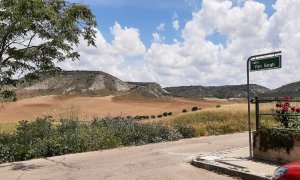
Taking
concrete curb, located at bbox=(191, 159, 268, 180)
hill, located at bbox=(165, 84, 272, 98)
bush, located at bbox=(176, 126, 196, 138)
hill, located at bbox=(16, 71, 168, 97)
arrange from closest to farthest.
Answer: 1. concrete curb, located at bbox=(191, 159, 268, 180)
2. bush, located at bbox=(176, 126, 196, 138)
3. hill, located at bbox=(16, 71, 168, 97)
4. hill, located at bbox=(165, 84, 272, 98)

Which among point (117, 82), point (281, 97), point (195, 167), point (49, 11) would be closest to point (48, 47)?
point (49, 11)

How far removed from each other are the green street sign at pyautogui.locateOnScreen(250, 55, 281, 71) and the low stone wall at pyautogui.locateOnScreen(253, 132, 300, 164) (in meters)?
2.02

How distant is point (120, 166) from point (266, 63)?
488 cm

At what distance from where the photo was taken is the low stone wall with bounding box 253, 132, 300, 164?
1146 centimetres

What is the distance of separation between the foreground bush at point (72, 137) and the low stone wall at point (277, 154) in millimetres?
5612

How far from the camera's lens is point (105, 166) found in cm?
1256

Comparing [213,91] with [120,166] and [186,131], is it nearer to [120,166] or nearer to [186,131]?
[186,131]

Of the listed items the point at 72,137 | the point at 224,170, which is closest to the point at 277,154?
the point at 224,170

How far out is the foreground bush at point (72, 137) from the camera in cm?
1394

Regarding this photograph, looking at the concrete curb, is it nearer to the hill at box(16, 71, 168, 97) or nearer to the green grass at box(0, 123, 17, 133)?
the green grass at box(0, 123, 17, 133)

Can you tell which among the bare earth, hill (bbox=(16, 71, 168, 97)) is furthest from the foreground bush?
hill (bbox=(16, 71, 168, 97))

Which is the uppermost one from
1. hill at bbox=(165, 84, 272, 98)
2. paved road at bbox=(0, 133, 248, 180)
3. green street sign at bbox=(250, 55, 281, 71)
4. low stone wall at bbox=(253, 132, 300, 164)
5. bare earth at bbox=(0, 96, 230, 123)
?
hill at bbox=(165, 84, 272, 98)

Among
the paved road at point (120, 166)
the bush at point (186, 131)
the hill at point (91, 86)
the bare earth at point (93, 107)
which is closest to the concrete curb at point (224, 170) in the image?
the paved road at point (120, 166)

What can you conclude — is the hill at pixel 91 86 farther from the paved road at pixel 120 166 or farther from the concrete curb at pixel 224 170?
the concrete curb at pixel 224 170
